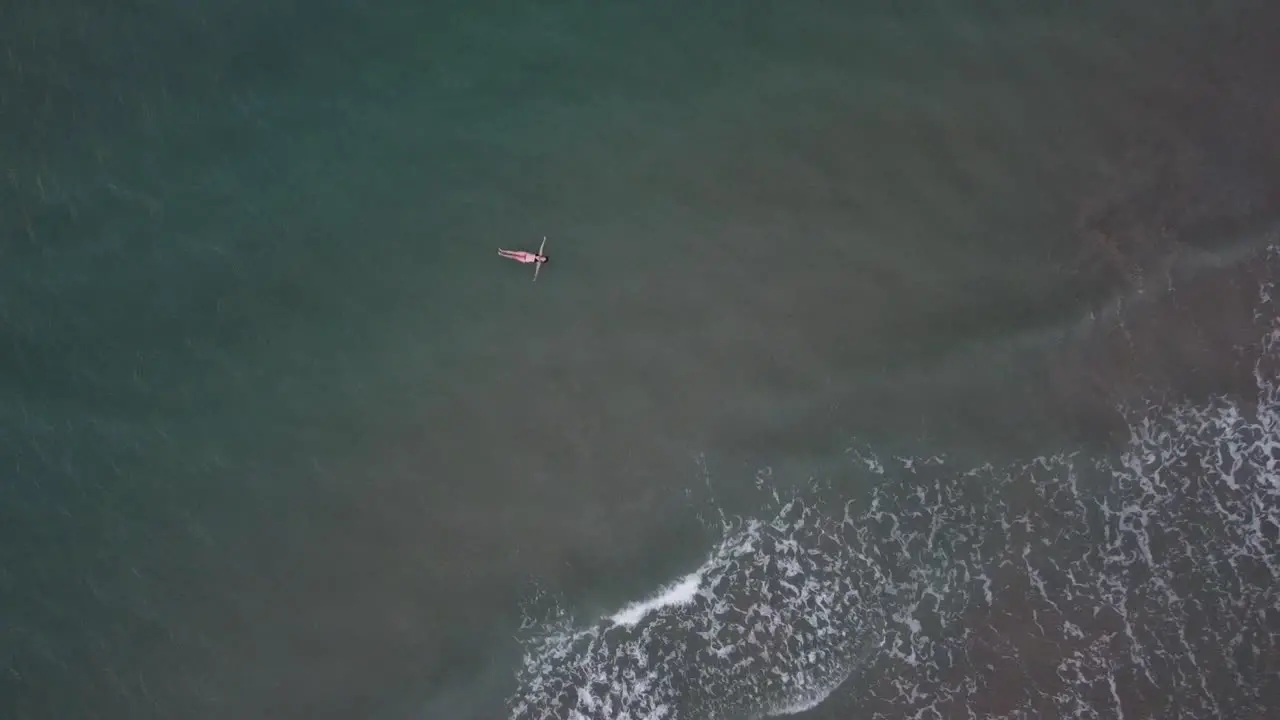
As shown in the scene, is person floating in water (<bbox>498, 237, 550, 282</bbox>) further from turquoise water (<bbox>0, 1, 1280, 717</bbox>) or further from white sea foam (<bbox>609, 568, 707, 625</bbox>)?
white sea foam (<bbox>609, 568, 707, 625</bbox>)

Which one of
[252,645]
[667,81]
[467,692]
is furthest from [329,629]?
[667,81]

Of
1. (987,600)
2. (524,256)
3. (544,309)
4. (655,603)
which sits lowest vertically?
(655,603)

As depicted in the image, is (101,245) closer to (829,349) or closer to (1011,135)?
(829,349)

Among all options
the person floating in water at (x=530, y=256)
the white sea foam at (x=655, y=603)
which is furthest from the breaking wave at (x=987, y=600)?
the person floating in water at (x=530, y=256)

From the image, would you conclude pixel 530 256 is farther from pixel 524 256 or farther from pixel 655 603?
pixel 655 603

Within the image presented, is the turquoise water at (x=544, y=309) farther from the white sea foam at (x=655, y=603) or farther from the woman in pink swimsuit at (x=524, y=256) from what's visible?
the woman in pink swimsuit at (x=524, y=256)

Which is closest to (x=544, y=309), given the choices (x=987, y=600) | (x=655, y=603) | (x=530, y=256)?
(x=530, y=256)

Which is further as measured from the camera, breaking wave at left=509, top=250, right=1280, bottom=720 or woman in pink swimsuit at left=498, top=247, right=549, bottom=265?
woman in pink swimsuit at left=498, top=247, right=549, bottom=265

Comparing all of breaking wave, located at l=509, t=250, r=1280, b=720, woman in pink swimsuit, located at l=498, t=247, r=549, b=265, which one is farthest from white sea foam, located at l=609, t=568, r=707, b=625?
woman in pink swimsuit, located at l=498, t=247, r=549, b=265
